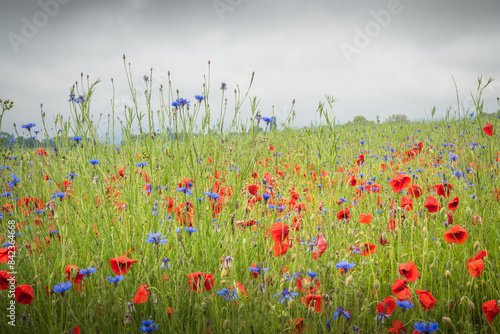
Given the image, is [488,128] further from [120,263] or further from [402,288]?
[120,263]

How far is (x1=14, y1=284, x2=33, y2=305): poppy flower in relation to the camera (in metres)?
1.16

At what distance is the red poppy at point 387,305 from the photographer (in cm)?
121

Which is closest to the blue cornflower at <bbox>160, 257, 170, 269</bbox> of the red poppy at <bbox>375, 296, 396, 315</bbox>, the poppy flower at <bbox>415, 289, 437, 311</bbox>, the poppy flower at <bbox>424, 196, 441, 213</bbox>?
the red poppy at <bbox>375, 296, 396, 315</bbox>

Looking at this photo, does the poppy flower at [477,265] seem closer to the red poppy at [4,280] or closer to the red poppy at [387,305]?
the red poppy at [387,305]

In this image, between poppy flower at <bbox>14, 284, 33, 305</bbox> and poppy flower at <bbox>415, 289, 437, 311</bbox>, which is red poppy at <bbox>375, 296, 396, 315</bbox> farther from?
poppy flower at <bbox>14, 284, 33, 305</bbox>

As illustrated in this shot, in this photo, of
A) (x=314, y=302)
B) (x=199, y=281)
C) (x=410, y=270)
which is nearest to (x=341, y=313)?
(x=314, y=302)

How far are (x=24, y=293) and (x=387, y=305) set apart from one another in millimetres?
1428

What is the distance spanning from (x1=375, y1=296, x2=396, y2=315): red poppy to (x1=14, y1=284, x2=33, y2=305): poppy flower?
4.47 feet

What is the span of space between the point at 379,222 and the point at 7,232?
2.33 m

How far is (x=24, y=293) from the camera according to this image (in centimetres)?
119

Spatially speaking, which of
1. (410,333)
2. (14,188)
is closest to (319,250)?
(410,333)

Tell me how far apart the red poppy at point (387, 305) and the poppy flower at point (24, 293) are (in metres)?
1.36

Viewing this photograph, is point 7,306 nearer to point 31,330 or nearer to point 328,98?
point 31,330

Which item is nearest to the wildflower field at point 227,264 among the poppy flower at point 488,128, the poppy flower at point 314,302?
the poppy flower at point 314,302
